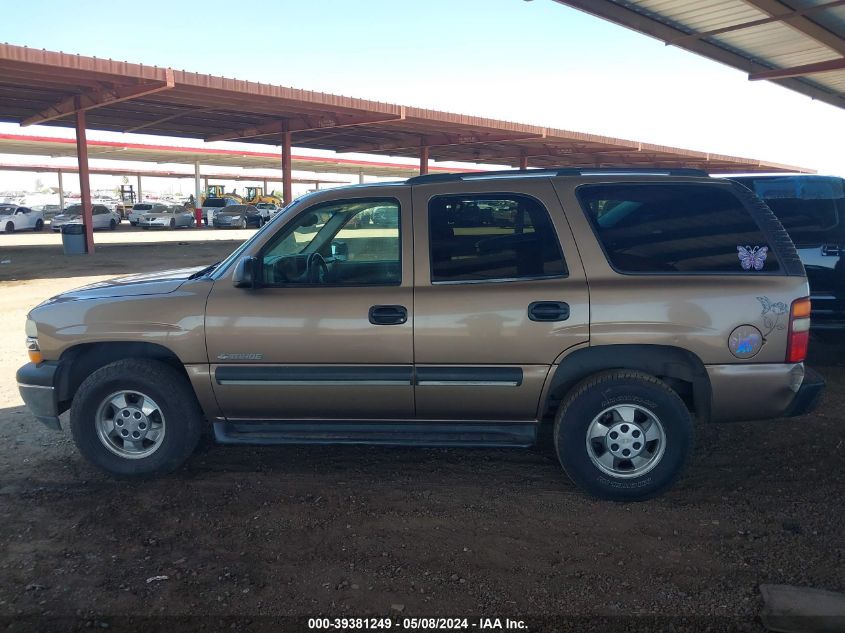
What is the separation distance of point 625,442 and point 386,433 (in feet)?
4.74

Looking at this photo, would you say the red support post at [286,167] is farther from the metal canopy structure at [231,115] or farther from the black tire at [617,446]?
the black tire at [617,446]

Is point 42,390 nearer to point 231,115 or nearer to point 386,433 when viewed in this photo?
point 386,433

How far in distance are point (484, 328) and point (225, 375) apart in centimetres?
163

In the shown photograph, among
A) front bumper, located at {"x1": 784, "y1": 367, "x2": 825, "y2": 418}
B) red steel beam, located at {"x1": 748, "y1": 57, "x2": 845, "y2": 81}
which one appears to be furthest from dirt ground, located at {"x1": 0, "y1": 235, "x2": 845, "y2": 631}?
red steel beam, located at {"x1": 748, "y1": 57, "x2": 845, "y2": 81}

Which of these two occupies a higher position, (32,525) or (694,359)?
(694,359)

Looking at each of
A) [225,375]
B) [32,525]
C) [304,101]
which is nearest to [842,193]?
[225,375]

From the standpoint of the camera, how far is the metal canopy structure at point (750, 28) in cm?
1048

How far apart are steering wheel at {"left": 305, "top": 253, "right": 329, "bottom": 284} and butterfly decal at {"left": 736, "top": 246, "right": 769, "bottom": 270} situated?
250cm

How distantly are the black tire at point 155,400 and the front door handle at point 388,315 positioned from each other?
135cm

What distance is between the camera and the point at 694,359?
3.81 m

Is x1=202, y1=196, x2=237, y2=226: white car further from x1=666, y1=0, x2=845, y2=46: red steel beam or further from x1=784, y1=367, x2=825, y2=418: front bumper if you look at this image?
x1=784, y1=367, x2=825, y2=418: front bumper

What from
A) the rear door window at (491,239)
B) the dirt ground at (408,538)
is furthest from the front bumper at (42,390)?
the rear door window at (491,239)

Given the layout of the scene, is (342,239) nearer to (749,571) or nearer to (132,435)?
(132,435)

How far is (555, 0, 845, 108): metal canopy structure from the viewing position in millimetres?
10484
